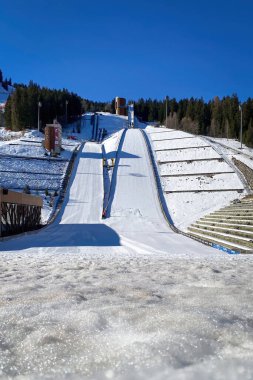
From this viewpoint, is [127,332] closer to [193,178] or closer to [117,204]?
[117,204]

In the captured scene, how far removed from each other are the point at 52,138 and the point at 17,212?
28.9 meters

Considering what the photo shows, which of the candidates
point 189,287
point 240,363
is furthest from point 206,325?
point 189,287

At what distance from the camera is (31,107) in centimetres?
7169

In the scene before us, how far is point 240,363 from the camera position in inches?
76.0

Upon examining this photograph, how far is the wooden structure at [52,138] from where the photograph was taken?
46125mm

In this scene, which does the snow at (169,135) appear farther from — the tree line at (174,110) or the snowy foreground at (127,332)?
the snowy foreground at (127,332)

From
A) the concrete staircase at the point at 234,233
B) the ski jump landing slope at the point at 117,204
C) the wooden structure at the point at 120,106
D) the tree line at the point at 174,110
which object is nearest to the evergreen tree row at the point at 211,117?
the tree line at the point at 174,110

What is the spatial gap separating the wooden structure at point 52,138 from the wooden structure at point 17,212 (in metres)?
23.0

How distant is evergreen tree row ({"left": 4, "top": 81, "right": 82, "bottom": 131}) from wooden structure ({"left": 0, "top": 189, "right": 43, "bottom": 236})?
165ft

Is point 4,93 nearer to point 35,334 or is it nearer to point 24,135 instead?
point 24,135

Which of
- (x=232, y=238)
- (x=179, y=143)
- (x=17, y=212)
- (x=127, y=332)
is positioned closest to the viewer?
(x=127, y=332)

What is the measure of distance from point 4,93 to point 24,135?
395 feet

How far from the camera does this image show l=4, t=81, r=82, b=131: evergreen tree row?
7024 cm

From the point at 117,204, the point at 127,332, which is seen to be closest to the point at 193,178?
the point at 117,204
